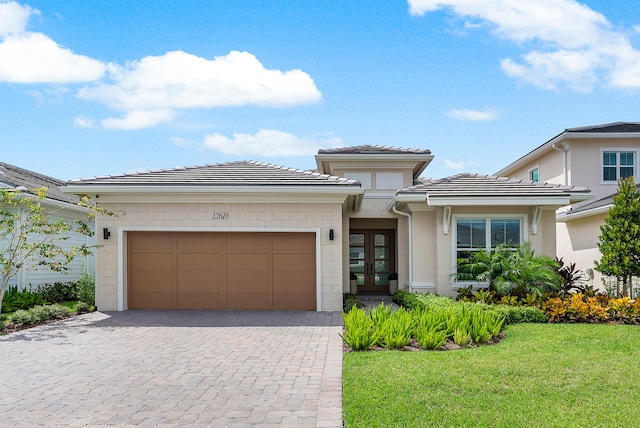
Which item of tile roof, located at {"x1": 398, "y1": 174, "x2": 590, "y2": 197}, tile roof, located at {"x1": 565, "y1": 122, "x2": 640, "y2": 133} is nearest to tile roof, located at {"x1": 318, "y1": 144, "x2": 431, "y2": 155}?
tile roof, located at {"x1": 398, "y1": 174, "x2": 590, "y2": 197}

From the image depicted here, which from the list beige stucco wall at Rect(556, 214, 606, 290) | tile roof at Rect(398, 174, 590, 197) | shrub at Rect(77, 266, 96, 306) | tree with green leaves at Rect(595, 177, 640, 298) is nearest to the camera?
tree with green leaves at Rect(595, 177, 640, 298)

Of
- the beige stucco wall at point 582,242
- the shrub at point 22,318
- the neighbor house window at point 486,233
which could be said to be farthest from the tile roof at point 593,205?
the shrub at point 22,318

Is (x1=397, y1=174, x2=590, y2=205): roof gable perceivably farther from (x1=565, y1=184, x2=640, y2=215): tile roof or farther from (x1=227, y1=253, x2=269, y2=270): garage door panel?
(x1=227, y1=253, x2=269, y2=270): garage door panel

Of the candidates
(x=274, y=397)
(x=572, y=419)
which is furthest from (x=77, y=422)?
(x=572, y=419)

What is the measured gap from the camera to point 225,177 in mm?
13695

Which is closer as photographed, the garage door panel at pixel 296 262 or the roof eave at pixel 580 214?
the garage door panel at pixel 296 262

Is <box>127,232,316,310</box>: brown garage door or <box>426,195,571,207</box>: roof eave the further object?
<box>127,232,316,310</box>: brown garage door

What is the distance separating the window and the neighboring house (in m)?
18.6

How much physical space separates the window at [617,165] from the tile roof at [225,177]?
37.4 feet

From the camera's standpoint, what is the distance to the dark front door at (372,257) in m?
18.4

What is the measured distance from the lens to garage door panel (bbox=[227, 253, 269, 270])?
533 inches

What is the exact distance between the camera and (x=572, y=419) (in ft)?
17.2

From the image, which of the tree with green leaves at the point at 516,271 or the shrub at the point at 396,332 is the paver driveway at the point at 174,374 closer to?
the shrub at the point at 396,332

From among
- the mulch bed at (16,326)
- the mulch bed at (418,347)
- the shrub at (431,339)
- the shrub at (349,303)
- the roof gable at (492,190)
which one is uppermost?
the roof gable at (492,190)
